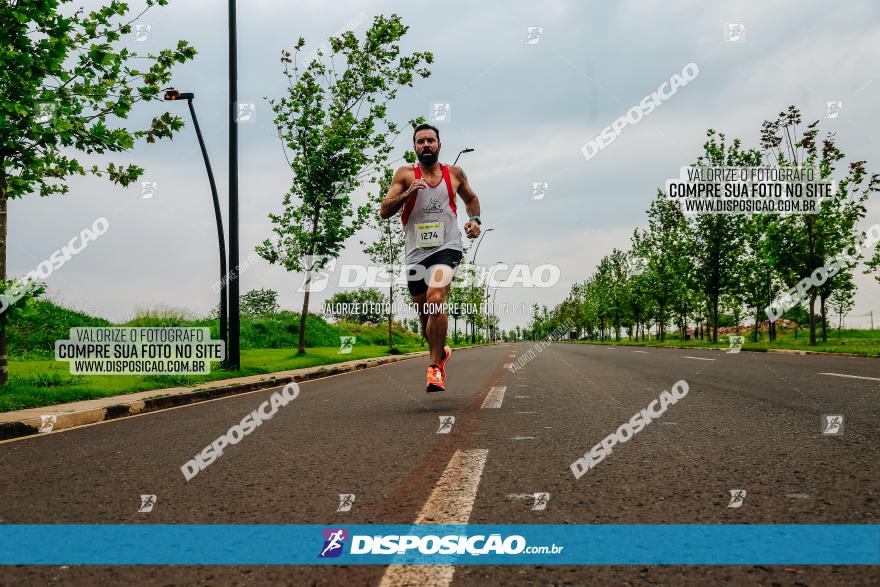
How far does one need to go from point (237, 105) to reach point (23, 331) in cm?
1482

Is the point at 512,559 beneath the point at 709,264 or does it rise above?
beneath

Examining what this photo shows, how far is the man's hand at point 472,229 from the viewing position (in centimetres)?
644

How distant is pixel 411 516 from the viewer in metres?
2.45

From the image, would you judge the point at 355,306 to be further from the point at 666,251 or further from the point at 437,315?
the point at 437,315

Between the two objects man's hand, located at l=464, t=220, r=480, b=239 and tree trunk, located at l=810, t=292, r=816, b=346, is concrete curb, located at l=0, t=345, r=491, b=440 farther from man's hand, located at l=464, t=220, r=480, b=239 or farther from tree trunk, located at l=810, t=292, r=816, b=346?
tree trunk, located at l=810, t=292, r=816, b=346

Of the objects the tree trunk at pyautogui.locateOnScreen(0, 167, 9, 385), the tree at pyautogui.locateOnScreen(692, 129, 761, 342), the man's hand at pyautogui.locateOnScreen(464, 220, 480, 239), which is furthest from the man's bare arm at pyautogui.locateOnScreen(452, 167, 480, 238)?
the tree at pyautogui.locateOnScreen(692, 129, 761, 342)

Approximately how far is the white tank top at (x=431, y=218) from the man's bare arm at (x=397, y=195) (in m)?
0.14

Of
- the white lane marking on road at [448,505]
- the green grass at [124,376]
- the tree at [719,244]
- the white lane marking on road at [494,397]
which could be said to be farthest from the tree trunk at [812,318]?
the white lane marking on road at [448,505]

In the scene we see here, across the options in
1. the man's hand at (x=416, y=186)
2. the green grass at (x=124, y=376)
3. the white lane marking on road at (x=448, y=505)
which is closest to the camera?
the white lane marking on road at (x=448, y=505)

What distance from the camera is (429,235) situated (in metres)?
6.23

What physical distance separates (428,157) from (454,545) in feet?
15.6

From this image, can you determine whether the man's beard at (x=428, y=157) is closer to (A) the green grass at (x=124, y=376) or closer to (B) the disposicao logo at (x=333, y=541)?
(B) the disposicao logo at (x=333, y=541)

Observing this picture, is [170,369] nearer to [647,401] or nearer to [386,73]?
[647,401]

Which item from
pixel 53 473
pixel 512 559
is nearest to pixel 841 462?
pixel 512 559
